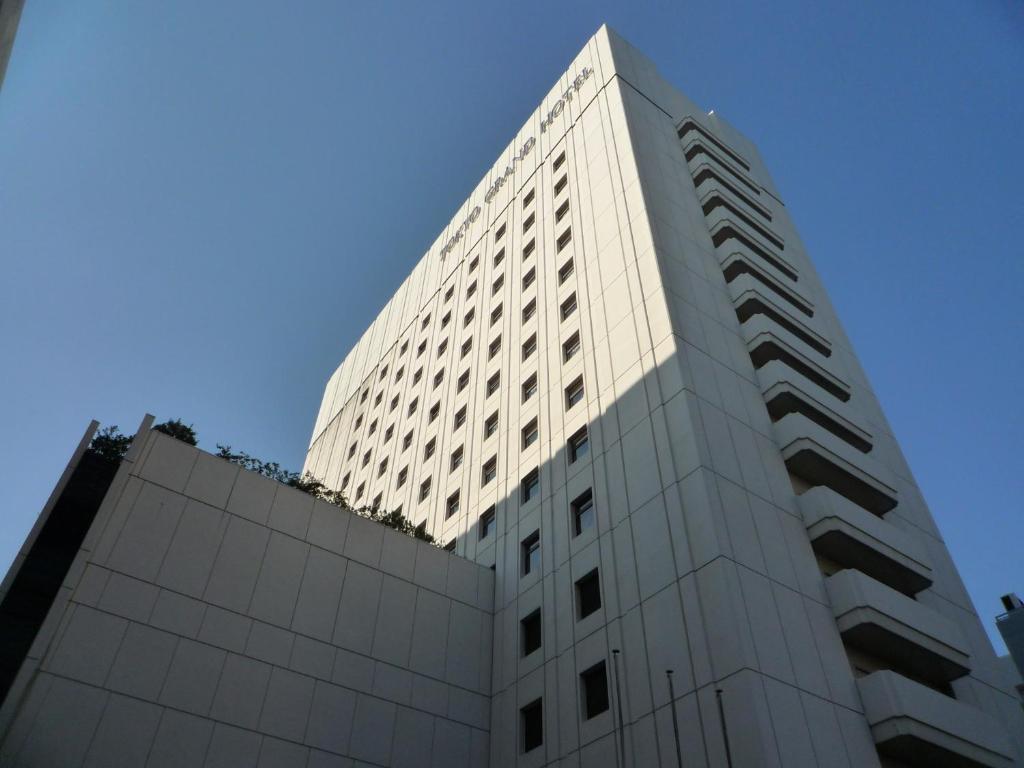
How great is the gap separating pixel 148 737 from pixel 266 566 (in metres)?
5.75

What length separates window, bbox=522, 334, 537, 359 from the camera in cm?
3406

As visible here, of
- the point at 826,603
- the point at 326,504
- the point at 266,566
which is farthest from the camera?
the point at 326,504

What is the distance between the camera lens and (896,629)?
2108 cm

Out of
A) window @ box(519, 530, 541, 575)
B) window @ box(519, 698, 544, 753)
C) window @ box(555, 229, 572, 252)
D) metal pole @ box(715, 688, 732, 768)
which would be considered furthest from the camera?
window @ box(555, 229, 572, 252)

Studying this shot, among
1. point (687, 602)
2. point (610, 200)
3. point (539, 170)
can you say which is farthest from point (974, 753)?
point (539, 170)

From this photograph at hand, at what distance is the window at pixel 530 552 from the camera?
87.7 ft

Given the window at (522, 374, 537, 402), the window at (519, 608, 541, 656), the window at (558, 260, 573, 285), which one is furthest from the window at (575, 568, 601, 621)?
the window at (558, 260, 573, 285)

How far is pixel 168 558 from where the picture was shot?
72.0ft

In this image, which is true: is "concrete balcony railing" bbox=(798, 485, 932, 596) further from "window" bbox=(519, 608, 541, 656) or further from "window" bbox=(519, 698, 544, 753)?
"window" bbox=(519, 698, 544, 753)

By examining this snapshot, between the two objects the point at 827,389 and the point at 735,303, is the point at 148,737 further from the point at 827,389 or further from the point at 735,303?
the point at 827,389

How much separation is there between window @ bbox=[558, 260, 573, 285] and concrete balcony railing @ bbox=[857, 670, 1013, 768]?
65.2 feet

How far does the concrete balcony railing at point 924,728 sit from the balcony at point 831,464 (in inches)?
288

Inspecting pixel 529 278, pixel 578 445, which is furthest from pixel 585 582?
pixel 529 278

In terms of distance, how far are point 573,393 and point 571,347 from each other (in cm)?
251
